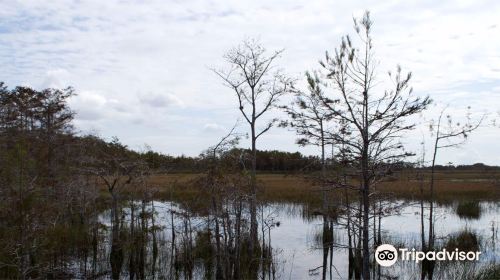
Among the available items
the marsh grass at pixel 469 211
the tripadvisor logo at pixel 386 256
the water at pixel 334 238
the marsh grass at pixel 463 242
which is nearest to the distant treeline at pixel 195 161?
the water at pixel 334 238

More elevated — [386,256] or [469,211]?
[386,256]

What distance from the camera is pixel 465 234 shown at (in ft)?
67.1

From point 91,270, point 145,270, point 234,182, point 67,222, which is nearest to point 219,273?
point 234,182

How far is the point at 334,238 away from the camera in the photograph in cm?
2253

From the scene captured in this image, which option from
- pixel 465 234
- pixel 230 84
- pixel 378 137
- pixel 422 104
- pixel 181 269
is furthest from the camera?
pixel 230 84

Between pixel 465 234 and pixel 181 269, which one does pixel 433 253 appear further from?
pixel 181 269

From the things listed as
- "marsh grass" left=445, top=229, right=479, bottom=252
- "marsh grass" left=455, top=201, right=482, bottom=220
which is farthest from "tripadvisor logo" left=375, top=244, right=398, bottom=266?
"marsh grass" left=455, top=201, right=482, bottom=220

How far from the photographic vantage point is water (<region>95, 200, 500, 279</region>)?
16.8 meters

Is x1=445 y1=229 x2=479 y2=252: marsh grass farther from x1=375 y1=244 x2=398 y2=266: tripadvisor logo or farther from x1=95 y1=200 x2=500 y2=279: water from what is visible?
x1=375 y1=244 x2=398 y2=266: tripadvisor logo

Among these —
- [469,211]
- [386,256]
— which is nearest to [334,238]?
[386,256]

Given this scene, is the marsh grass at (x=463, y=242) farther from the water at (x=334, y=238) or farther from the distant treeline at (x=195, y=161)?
the distant treeline at (x=195, y=161)

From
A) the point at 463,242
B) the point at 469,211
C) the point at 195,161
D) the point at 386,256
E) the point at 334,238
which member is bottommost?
the point at 334,238

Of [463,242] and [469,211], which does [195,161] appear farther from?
[469,211]

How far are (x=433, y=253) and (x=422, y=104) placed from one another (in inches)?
330
